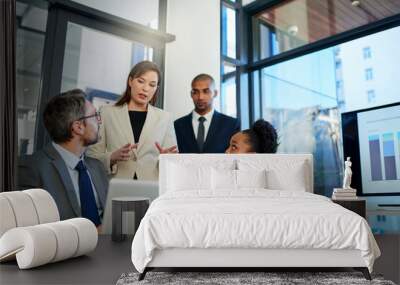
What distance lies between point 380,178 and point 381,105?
0.82m

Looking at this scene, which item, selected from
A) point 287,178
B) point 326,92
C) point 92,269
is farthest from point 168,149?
point 92,269

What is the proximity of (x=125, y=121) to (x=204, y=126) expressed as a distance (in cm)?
106

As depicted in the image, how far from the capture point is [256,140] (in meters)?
5.19

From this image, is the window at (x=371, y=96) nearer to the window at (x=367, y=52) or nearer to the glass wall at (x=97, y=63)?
the window at (x=367, y=52)

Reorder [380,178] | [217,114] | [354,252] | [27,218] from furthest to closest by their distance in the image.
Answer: [217,114]
[380,178]
[27,218]
[354,252]

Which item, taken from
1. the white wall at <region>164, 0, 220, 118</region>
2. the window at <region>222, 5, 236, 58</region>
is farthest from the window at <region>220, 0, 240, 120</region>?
the white wall at <region>164, 0, 220, 118</region>

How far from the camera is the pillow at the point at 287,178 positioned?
4.03 m

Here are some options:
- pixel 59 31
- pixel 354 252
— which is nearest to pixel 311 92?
pixel 354 252

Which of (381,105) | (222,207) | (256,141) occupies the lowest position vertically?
(222,207)

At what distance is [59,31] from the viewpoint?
14.3 ft

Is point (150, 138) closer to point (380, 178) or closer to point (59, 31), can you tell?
point (59, 31)

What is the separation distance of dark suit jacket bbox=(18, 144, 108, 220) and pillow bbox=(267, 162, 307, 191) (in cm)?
218

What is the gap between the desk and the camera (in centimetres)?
259

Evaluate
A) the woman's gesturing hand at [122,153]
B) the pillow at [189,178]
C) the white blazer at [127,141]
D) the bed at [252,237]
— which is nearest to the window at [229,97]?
the white blazer at [127,141]
